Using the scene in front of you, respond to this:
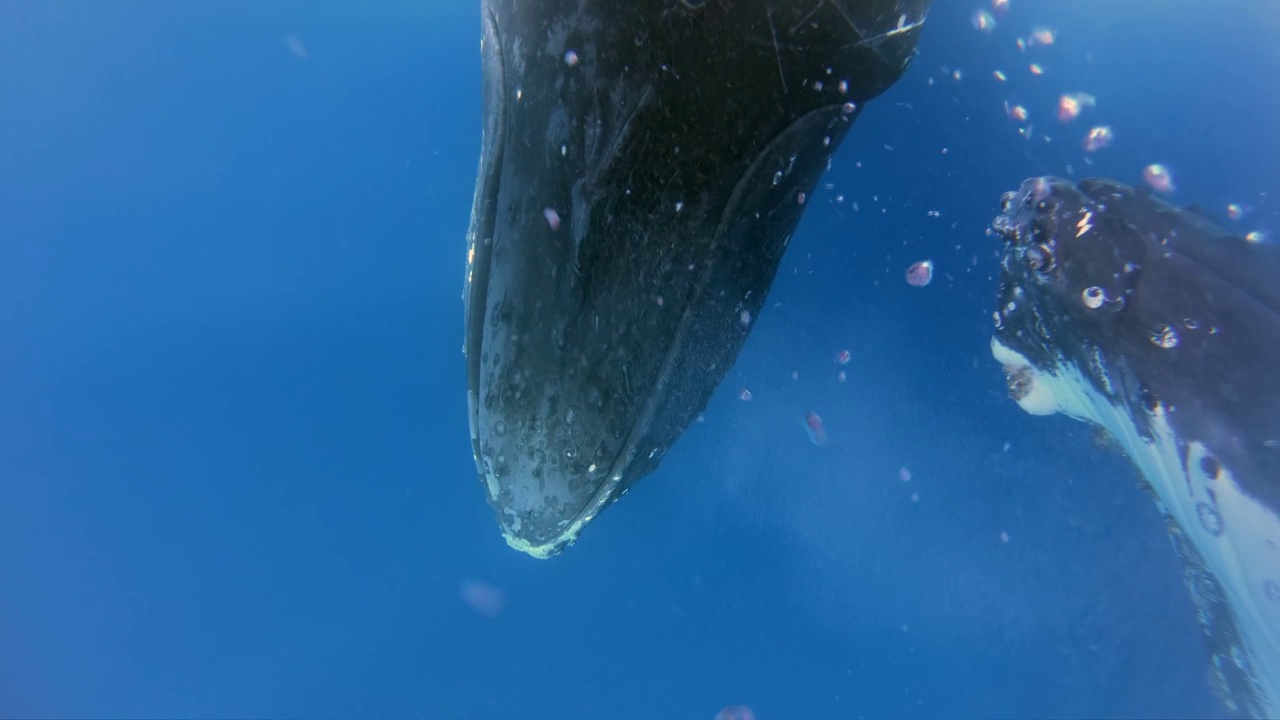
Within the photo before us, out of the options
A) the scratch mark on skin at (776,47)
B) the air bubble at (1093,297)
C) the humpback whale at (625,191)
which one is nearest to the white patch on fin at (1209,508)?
the air bubble at (1093,297)

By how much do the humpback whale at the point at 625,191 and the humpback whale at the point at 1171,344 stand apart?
1.38 meters

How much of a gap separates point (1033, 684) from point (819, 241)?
13.7ft

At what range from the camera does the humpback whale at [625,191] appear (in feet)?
6.45

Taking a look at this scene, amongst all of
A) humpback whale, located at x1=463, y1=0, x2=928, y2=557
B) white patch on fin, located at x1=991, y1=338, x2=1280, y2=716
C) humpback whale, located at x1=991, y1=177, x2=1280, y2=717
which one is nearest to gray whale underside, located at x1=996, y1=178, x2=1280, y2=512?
humpback whale, located at x1=991, y1=177, x2=1280, y2=717

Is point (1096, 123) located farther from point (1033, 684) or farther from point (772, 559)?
point (1033, 684)

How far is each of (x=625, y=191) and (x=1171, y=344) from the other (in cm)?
223

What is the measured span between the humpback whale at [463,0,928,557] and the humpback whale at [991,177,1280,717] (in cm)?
138

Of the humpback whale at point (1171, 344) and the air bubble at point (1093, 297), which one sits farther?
the air bubble at point (1093, 297)

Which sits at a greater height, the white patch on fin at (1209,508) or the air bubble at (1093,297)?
the air bubble at (1093,297)

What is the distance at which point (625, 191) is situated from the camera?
2062 mm

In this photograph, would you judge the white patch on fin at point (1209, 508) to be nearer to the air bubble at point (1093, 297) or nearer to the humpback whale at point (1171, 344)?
the humpback whale at point (1171, 344)

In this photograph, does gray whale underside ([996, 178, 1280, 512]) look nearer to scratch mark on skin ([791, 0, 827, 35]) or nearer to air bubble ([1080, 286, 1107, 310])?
air bubble ([1080, 286, 1107, 310])

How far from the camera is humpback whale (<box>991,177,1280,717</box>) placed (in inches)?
104

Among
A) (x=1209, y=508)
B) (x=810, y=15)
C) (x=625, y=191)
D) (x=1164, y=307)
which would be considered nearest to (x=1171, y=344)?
(x=1164, y=307)
